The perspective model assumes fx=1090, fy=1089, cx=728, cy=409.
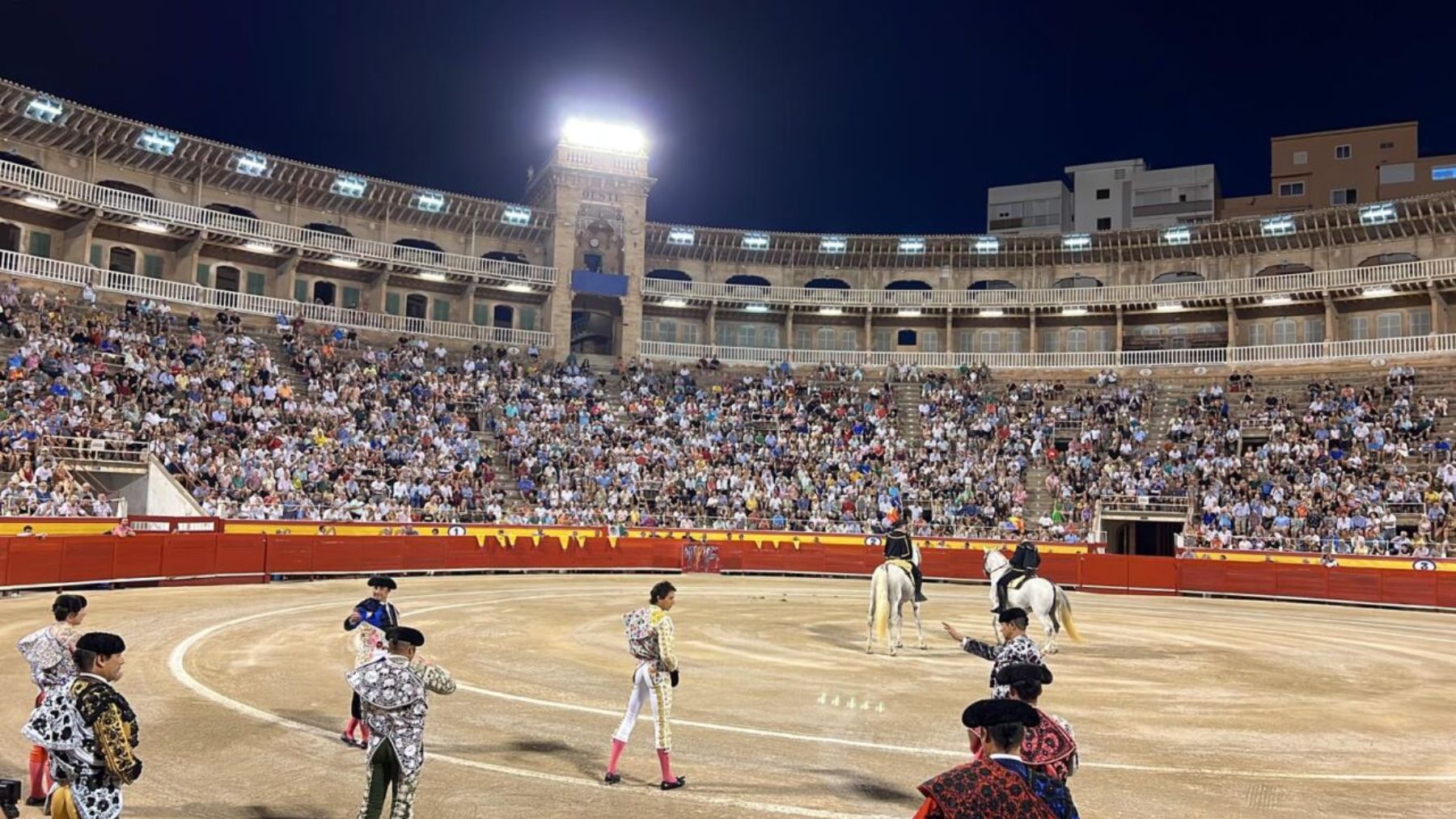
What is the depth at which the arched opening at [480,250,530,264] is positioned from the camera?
53.5m

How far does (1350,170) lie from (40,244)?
74875mm

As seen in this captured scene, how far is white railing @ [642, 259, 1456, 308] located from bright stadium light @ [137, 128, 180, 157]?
2113 cm

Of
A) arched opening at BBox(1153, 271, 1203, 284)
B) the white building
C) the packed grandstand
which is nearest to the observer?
the packed grandstand

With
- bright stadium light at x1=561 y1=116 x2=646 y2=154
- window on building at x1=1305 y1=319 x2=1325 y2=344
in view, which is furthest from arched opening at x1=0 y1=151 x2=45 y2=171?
window on building at x1=1305 y1=319 x2=1325 y2=344

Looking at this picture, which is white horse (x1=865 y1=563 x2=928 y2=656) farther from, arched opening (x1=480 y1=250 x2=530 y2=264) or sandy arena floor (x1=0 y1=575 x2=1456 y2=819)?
arched opening (x1=480 y1=250 x2=530 y2=264)

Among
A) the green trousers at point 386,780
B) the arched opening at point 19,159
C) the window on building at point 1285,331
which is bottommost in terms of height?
the green trousers at point 386,780

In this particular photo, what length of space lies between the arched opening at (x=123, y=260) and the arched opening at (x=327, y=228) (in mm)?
7532

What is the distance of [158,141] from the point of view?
43781mm

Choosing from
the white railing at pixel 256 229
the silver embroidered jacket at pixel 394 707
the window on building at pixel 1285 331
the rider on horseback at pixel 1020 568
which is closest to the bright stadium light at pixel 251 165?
the white railing at pixel 256 229

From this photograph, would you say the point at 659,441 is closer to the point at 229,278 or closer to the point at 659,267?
the point at 659,267

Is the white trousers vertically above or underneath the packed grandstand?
underneath

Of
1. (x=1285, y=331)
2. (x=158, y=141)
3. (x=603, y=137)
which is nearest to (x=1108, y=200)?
(x=1285, y=331)

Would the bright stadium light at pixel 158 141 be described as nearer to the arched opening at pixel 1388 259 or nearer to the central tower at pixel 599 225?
the central tower at pixel 599 225

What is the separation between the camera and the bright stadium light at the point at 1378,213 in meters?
47.8
